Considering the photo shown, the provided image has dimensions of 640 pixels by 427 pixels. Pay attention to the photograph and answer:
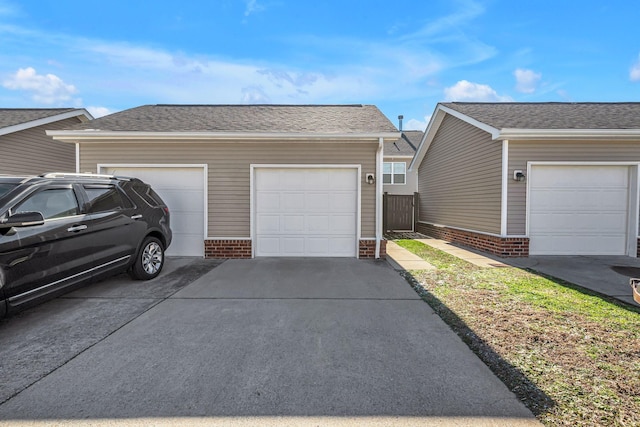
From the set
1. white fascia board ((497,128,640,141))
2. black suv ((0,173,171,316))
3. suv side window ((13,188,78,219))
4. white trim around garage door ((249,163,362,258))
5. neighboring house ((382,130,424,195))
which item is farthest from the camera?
neighboring house ((382,130,424,195))

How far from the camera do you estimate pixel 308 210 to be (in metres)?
7.42

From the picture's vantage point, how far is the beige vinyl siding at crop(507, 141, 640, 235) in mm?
7441

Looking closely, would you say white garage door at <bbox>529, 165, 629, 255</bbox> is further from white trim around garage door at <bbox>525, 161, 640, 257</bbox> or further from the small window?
the small window

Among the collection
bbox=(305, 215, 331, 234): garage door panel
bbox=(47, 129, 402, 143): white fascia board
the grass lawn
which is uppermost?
bbox=(47, 129, 402, 143): white fascia board

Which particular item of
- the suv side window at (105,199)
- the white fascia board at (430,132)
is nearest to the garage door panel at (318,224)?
the suv side window at (105,199)

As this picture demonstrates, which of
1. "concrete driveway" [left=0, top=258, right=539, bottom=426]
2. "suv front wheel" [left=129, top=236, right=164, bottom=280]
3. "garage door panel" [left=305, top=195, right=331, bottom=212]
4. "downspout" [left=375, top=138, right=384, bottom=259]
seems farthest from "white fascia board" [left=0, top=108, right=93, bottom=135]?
"downspout" [left=375, top=138, right=384, bottom=259]

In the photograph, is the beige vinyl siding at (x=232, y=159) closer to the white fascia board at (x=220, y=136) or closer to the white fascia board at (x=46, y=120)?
the white fascia board at (x=220, y=136)

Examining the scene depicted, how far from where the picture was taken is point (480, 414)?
6.79ft

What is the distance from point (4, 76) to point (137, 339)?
49.9ft

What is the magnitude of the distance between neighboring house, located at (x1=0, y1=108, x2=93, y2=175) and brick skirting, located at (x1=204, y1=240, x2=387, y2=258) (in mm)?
7391

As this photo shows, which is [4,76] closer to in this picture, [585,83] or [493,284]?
[493,284]

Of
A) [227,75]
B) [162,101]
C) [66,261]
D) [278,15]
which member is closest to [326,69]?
[278,15]

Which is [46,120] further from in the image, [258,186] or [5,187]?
[5,187]

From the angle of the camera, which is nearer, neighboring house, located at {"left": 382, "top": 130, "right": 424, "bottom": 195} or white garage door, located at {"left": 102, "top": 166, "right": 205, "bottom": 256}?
white garage door, located at {"left": 102, "top": 166, "right": 205, "bottom": 256}
